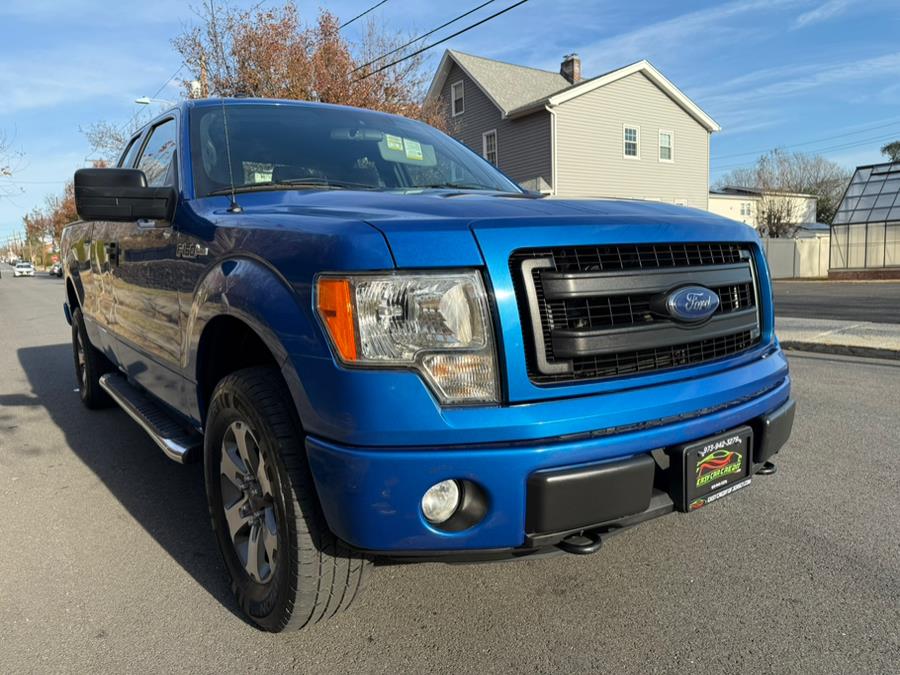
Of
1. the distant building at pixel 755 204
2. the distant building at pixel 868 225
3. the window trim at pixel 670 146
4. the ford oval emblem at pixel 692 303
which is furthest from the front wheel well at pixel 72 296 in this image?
the distant building at pixel 755 204

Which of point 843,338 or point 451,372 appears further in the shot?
point 843,338

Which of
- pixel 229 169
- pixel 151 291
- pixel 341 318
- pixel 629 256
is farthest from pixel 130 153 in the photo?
pixel 629 256

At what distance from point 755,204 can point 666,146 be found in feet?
84.9

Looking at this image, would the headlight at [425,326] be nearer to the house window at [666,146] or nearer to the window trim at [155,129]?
the window trim at [155,129]

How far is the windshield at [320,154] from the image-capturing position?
2973mm

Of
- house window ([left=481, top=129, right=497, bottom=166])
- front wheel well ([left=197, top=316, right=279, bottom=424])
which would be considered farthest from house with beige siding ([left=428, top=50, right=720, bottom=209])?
front wheel well ([left=197, top=316, right=279, bottom=424])

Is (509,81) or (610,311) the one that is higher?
(509,81)

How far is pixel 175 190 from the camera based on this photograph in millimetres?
2900

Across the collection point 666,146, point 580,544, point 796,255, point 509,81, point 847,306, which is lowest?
point 847,306

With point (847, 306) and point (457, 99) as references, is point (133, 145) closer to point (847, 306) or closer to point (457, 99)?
point (847, 306)

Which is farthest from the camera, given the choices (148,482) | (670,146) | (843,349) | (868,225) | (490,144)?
(868,225)

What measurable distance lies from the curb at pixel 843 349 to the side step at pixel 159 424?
6823mm

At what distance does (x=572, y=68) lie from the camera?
29250mm

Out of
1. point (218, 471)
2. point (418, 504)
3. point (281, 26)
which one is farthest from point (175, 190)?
point (281, 26)
